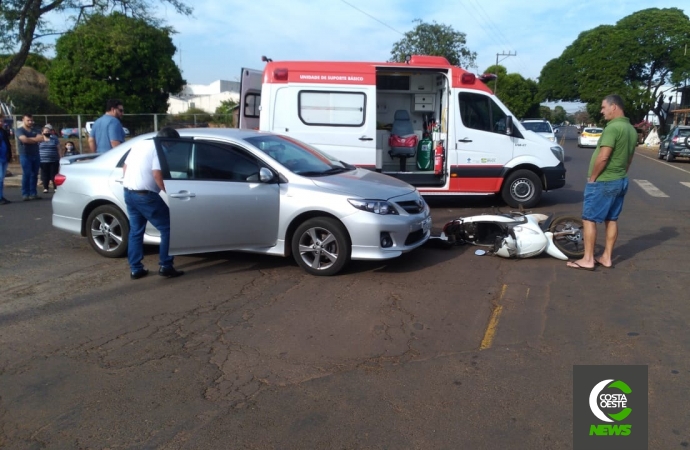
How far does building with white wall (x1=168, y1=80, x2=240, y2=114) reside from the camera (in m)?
68.8

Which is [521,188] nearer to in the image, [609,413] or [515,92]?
[609,413]

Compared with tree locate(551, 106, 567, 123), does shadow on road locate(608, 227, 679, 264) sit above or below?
below

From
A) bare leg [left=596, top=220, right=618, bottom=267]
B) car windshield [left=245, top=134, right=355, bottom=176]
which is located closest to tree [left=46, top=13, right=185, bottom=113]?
car windshield [left=245, top=134, right=355, bottom=176]

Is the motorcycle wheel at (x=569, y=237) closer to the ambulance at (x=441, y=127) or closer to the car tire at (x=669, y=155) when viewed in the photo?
the ambulance at (x=441, y=127)

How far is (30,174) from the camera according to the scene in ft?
41.7

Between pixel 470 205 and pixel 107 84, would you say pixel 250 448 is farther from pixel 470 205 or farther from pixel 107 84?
pixel 107 84

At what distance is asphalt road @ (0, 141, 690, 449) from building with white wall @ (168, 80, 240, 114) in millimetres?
56742

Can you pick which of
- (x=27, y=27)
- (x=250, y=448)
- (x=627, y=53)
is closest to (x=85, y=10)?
(x=27, y=27)

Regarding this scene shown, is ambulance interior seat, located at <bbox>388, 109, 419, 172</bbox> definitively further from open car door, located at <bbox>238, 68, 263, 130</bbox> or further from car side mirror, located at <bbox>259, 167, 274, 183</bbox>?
car side mirror, located at <bbox>259, 167, 274, 183</bbox>

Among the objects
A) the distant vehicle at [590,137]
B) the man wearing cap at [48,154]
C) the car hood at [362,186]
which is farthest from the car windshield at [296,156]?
the distant vehicle at [590,137]

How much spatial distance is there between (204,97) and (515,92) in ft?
126

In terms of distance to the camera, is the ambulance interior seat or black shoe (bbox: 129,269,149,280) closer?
black shoe (bbox: 129,269,149,280)

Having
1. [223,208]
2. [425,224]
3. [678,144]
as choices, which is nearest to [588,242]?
[425,224]

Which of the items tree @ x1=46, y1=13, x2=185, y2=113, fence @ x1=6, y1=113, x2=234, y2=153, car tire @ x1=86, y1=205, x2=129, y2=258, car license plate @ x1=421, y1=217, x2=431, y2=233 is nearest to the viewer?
car license plate @ x1=421, y1=217, x2=431, y2=233
